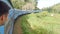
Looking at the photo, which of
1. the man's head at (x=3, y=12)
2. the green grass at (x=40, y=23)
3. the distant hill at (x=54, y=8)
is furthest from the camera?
the distant hill at (x=54, y=8)

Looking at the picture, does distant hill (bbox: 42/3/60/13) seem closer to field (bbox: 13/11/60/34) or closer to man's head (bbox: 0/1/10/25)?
field (bbox: 13/11/60/34)

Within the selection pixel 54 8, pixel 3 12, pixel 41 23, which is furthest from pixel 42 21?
pixel 3 12

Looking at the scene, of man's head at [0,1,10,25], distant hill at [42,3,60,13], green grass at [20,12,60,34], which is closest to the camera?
man's head at [0,1,10,25]

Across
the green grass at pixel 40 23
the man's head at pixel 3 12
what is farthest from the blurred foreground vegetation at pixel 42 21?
the man's head at pixel 3 12

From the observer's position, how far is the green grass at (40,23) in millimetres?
1406

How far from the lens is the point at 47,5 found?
5.25 ft

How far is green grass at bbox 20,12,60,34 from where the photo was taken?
1.41 metres

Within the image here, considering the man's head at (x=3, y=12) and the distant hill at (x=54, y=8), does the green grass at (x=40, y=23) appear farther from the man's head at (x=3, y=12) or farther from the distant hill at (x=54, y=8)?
the man's head at (x=3, y=12)

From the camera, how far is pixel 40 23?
1473mm


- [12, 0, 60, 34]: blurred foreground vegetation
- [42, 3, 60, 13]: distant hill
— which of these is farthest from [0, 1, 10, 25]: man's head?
[42, 3, 60, 13]: distant hill

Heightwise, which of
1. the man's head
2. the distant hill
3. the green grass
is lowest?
the green grass

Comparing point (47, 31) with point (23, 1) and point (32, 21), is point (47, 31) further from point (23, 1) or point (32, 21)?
point (23, 1)

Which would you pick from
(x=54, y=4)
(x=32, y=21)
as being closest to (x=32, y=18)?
(x=32, y=21)

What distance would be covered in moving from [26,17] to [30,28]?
0.14m
